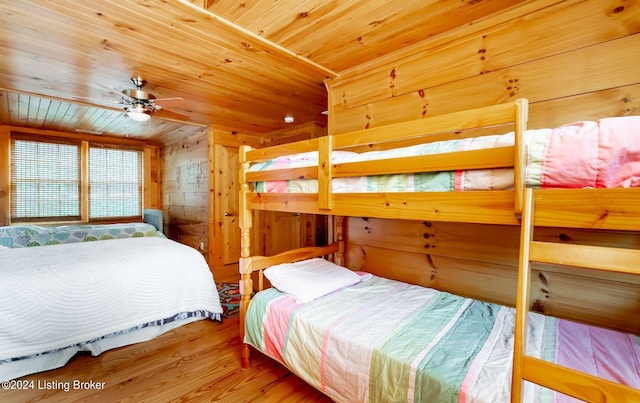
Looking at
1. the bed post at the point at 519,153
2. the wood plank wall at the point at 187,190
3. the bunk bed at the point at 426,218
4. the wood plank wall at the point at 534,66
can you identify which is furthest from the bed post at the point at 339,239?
the wood plank wall at the point at 187,190

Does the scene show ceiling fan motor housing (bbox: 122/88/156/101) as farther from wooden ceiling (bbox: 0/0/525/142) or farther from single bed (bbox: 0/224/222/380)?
single bed (bbox: 0/224/222/380)

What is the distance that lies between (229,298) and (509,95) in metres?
3.12

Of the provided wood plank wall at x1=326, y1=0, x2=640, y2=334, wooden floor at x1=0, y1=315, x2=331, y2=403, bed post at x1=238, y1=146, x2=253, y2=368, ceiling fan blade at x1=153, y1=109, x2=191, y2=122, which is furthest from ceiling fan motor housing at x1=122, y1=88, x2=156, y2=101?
wooden floor at x1=0, y1=315, x2=331, y2=403

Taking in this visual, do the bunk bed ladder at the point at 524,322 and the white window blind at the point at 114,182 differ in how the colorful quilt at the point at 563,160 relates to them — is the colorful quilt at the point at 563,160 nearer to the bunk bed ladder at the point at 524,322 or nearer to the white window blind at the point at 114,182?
the bunk bed ladder at the point at 524,322

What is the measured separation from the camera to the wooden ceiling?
1.51 meters

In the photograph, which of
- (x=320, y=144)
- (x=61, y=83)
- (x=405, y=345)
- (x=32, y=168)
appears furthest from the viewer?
(x=32, y=168)

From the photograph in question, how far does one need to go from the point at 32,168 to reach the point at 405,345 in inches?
215

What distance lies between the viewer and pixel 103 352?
2088 mm

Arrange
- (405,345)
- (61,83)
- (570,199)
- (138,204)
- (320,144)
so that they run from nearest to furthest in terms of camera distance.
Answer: (570,199) < (405,345) < (320,144) < (61,83) < (138,204)

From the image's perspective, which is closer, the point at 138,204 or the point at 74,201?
the point at 74,201

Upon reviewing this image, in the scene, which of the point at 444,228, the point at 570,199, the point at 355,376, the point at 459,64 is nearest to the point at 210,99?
the point at 459,64

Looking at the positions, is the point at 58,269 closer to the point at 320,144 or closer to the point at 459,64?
the point at 320,144

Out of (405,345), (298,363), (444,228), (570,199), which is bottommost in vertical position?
(298,363)

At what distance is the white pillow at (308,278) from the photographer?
1693 millimetres
